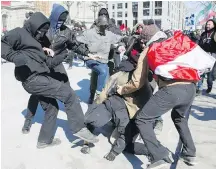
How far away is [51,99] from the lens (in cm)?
388

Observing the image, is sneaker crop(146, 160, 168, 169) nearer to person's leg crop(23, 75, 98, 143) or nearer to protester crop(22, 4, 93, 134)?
person's leg crop(23, 75, 98, 143)

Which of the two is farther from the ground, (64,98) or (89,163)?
(64,98)

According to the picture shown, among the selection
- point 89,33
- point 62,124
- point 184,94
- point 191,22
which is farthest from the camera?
point 191,22

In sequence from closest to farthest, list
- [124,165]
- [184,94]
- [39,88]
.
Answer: [184,94], [124,165], [39,88]

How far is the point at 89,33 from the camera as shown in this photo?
5531mm

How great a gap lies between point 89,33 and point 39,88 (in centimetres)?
221

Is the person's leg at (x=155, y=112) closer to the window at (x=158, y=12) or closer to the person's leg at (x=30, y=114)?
the person's leg at (x=30, y=114)

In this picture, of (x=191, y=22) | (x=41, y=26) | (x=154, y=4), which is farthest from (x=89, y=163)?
(x=154, y=4)

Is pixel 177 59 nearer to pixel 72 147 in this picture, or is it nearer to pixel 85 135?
pixel 85 135

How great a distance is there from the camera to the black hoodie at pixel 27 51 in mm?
3275

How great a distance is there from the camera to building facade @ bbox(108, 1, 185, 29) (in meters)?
88.5

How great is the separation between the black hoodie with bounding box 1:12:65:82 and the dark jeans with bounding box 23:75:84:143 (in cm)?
12

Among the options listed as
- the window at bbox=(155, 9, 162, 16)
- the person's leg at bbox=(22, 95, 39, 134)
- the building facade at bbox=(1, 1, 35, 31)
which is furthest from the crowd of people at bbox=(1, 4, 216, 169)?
the window at bbox=(155, 9, 162, 16)

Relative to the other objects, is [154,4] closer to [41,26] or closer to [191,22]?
[191,22]
